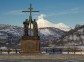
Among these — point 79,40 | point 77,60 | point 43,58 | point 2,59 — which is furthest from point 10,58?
point 79,40

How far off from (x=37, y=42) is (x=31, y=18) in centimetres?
269

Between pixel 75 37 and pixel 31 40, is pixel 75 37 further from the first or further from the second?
pixel 31 40

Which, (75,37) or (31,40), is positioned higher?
(75,37)

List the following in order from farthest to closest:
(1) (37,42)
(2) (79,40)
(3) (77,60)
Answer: (2) (79,40) → (1) (37,42) → (3) (77,60)

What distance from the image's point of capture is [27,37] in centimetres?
4284

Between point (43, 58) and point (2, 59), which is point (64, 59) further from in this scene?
point (2, 59)

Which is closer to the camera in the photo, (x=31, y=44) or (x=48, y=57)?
(x=48, y=57)

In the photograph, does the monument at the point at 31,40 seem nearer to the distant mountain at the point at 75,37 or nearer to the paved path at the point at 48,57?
the paved path at the point at 48,57

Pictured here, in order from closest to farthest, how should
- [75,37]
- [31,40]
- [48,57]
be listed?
1. [48,57]
2. [31,40]
3. [75,37]

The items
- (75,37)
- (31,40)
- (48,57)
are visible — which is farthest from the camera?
(75,37)

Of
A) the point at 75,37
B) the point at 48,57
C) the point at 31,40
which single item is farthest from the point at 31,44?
the point at 75,37

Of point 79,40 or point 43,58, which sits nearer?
point 43,58

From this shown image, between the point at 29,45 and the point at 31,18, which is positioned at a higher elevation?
the point at 31,18

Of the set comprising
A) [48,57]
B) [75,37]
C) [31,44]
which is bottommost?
[48,57]
